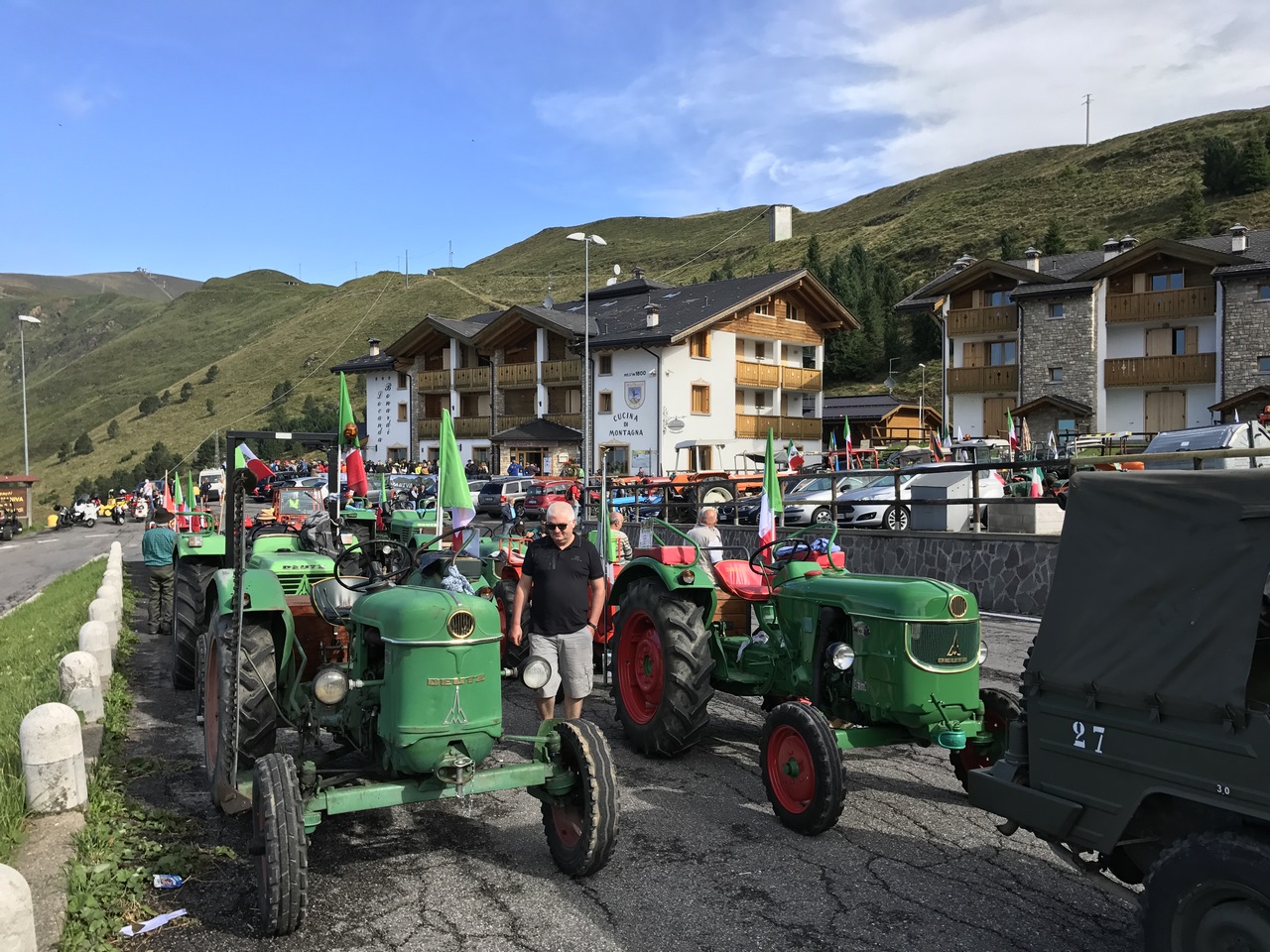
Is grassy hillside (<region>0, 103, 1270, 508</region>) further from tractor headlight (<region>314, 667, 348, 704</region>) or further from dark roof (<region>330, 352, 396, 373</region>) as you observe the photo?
tractor headlight (<region>314, 667, 348, 704</region>)

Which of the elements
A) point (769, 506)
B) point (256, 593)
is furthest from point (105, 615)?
point (769, 506)

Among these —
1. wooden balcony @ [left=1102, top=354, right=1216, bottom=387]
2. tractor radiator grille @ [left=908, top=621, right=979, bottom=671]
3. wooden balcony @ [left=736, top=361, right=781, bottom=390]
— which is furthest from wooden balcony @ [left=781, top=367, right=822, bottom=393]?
tractor radiator grille @ [left=908, top=621, right=979, bottom=671]

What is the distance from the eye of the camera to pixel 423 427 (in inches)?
2095

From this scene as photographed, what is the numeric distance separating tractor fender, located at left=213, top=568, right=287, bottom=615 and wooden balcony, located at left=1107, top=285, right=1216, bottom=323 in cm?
4119

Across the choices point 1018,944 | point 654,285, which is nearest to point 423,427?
point 654,285

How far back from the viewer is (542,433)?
1799 inches

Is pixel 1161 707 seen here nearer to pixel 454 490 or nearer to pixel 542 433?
pixel 454 490

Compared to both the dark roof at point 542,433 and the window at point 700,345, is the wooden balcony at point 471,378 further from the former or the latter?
the window at point 700,345

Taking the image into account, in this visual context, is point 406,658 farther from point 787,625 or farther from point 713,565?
point 713,565

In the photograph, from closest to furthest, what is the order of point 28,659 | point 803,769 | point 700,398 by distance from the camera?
1. point 803,769
2. point 28,659
3. point 700,398

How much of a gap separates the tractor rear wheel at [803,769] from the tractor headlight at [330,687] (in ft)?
7.76

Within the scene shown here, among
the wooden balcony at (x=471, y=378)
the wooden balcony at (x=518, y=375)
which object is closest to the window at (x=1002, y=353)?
the wooden balcony at (x=518, y=375)

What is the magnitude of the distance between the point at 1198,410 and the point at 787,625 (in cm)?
3931

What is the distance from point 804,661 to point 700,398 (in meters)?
37.1
